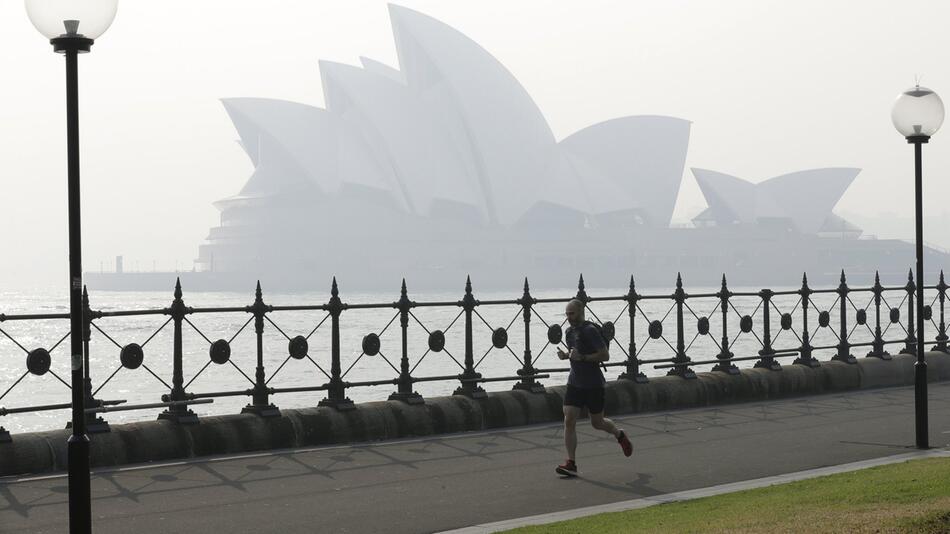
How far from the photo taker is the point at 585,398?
10547mm

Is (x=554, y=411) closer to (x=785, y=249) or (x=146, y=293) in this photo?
(x=785, y=249)

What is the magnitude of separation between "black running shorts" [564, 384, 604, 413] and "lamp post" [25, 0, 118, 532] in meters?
4.82

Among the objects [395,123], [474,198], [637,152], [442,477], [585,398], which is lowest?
[442,477]

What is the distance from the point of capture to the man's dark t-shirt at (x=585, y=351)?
1043 centimetres

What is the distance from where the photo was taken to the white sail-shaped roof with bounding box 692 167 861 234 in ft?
463

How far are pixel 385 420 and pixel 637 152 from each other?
114622mm

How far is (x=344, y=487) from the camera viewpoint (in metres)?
9.62

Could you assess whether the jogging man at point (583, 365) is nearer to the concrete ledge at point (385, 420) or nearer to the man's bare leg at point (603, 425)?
the man's bare leg at point (603, 425)

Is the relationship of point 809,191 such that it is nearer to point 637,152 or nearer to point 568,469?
point 637,152

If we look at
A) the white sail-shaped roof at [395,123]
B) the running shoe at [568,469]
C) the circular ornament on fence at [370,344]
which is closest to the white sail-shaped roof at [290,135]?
the white sail-shaped roof at [395,123]

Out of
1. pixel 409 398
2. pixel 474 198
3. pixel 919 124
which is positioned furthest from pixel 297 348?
pixel 474 198

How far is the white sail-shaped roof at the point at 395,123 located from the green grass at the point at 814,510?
3849 inches

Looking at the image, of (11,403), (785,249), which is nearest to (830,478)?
(11,403)

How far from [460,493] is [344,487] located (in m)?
0.95
